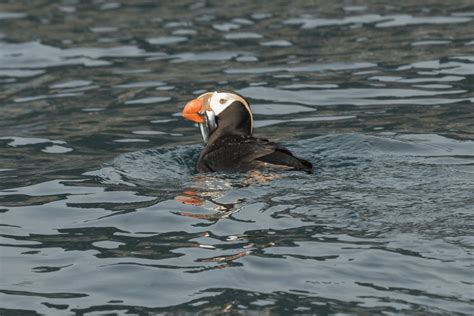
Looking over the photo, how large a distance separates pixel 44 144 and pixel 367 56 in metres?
4.67

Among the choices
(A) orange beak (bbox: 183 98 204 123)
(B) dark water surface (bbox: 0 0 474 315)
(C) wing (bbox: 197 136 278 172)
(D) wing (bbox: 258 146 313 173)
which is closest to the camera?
(B) dark water surface (bbox: 0 0 474 315)

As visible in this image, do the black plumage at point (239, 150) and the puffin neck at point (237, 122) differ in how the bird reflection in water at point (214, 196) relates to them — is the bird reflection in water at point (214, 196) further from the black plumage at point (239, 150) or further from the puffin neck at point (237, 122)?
the puffin neck at point (237, 122)

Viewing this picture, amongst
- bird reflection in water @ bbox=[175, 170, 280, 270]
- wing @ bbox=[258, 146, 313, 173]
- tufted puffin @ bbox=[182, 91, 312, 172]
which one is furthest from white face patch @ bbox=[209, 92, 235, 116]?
wing @ bbox=[258, 146, 313, 173]

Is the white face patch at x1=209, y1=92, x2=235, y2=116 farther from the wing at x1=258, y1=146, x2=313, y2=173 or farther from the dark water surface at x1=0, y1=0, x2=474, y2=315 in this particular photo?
the wing at x1=258, y1=146, x2=313, y2=173

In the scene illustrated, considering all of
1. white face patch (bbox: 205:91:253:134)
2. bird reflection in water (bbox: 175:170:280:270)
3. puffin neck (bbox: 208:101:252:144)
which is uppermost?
white face patch (bbox: 205:91:253:134)

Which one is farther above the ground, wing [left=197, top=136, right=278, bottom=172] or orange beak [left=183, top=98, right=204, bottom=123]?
orange beak [left=183, top=98, right=204, bottom=123]

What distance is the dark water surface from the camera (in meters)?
6.71

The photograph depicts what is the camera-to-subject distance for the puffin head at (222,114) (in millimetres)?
10047

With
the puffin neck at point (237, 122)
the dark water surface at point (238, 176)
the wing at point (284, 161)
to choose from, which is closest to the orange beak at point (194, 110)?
the puffin neck at point (237, 122)

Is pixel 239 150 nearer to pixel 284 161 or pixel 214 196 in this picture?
pixel 284 161

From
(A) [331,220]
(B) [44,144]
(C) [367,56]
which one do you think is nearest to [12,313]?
(A) [331,220]

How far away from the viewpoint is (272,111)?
12578 millimetres

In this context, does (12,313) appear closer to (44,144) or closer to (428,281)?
(428,281)

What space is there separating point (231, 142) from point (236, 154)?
19.0 inches
